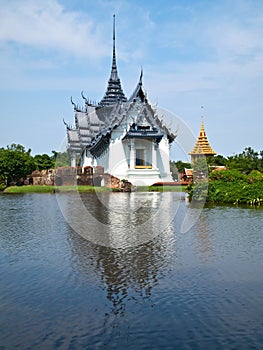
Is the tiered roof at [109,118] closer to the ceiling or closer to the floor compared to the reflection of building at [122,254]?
closer to the ceiling

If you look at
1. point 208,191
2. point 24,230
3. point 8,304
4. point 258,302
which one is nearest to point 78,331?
point 8,304

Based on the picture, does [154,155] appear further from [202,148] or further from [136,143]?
[202,148]

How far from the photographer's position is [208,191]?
62.7 feet

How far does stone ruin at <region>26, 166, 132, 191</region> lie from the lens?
28.6 metres

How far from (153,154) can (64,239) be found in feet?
78.7

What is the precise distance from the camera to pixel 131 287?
616cm

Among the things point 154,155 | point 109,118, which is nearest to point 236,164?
point 154,155

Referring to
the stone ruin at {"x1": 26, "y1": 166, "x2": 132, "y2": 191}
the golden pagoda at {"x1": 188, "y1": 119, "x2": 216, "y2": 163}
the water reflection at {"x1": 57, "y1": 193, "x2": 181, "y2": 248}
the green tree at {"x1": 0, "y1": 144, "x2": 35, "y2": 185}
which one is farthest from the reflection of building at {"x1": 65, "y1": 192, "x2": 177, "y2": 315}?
the golden pagoda at {"x1": 188, "y1": 119, "x2": 216, "y2": 163}

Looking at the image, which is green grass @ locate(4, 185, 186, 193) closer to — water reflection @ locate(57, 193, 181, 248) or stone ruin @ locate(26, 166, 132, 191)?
stone ruin @ locate(26, 166, 132, 191)

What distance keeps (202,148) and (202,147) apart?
0.55 feet

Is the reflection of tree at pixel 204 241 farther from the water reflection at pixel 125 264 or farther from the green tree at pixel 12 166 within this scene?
the green tree at pixel 12 166

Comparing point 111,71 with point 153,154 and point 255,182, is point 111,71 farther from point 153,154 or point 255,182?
point 255,182

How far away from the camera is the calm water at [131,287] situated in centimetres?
451

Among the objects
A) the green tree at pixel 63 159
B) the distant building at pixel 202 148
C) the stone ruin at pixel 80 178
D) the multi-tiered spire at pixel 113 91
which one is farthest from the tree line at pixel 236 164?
the green tree at pixel 63 159
